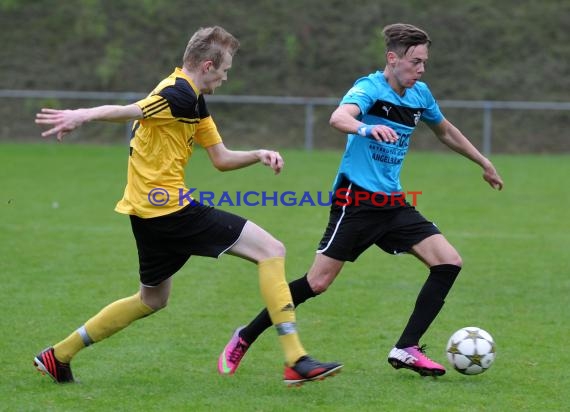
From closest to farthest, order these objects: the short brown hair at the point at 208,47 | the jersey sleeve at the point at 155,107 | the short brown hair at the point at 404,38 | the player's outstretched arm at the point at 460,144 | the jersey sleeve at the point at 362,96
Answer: the jersey sleeve at the point at 155,107, the short brown hair at the point at 208,47, the jersey sleeve at the point at 362,96, the short brown hair at the point at 404,38, the player's outstretched arm at the point at 460,144

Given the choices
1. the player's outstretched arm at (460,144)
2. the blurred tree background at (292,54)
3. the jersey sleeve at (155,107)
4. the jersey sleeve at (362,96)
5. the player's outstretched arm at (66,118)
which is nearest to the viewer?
the player's outstretched arm at (66,118)

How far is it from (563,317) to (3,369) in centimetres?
407

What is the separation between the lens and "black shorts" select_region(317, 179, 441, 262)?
5.67m

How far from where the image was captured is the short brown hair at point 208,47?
16.6 ft

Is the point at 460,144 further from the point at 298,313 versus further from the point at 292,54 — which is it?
the point at 292,54

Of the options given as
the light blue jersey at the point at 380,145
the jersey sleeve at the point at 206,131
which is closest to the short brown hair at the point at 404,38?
the light blue jersey at the point at 380,145

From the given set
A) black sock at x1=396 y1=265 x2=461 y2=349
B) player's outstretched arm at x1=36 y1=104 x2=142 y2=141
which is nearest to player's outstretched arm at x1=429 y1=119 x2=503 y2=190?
black sock at x1=396 y1=265 x2=461 y2=349

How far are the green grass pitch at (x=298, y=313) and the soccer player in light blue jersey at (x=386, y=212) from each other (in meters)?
0.40

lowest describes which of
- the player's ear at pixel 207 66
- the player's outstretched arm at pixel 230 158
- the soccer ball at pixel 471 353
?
the soccer ball at pixel 471 353

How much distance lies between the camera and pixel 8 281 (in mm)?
8344

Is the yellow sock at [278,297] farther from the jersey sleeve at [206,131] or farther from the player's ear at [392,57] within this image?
the player's ear at [392,57]

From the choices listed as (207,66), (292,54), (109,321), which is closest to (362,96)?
(207,66)

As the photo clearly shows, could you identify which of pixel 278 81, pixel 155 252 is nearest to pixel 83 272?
pixel 155 252

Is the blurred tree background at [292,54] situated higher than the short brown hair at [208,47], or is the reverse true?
the blurred tree background at [292,54]
